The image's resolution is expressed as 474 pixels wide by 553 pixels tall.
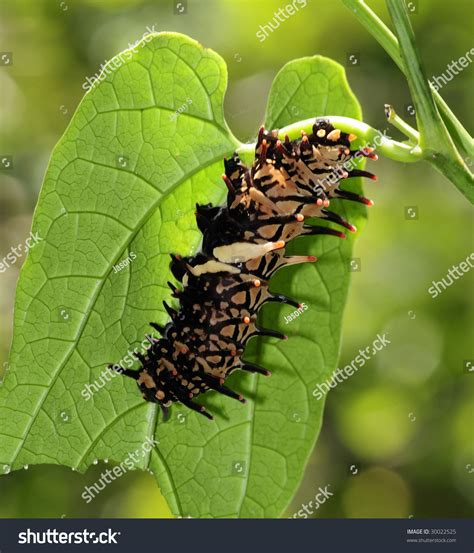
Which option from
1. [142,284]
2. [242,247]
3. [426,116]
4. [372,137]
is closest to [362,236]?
[142,284]

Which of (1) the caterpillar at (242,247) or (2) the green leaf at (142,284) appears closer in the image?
(1) the caterpillar at (242,247)

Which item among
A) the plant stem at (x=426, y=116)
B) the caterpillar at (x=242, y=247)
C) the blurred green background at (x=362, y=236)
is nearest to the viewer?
the plant stem at (x=426, y=116)

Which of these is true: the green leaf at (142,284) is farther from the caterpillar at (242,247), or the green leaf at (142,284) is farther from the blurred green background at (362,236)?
the blurred green background at (362,236)

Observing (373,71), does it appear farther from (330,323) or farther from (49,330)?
(49,330)

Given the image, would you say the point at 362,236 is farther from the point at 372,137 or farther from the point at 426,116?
the point at 426,116

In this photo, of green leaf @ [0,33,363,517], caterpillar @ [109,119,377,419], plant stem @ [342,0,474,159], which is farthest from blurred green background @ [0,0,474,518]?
plant stem @ [342,0,474,159]

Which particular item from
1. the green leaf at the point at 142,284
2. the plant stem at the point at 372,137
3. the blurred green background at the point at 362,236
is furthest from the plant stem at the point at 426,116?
the blurred green background at the point at 362,236

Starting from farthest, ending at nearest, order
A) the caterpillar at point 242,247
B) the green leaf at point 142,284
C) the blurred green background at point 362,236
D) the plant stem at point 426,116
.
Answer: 1. the blurred green background at point 362,236
2. the green leaf at point 142,284
3. the caterpillar at point 242,247
4. the plant stem at point 426,116

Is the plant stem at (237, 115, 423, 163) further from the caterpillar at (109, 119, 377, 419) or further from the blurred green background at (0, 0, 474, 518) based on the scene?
the blurred green background at (0, 0, 474, 518)
